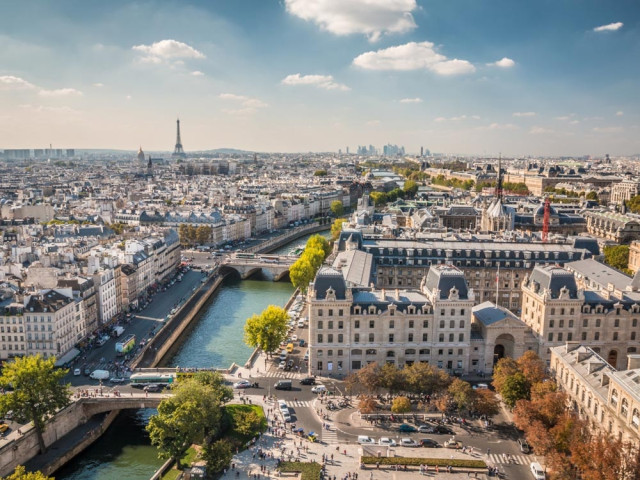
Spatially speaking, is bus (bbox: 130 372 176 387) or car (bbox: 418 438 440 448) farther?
bus (bbox: 130 372 176 387)

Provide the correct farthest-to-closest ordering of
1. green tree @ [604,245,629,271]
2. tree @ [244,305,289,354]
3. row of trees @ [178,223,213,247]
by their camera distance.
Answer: row of trees @ [178,223,213,247]
green tree @ [604,245,629,271]
tree @ [244,305,289,354]

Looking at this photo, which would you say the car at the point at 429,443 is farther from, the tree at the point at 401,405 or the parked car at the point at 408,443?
the tree at the point at 401,405

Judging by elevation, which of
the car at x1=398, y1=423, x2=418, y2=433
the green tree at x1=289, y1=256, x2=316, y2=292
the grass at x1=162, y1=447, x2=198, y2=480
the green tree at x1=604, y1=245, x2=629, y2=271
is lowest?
the grass at x1=162, y1=447, x2=198, y2=480

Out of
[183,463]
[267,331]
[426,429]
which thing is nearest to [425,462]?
[426,429]

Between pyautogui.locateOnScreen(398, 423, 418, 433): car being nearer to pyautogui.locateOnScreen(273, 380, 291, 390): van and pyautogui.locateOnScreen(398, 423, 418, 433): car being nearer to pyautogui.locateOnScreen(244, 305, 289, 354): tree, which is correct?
pyautogui.locateOnScreen(273, 380, 291, 390): van

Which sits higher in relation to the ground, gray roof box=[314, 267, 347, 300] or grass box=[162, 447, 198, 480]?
gray roof box=[314, 267, 347, 300]

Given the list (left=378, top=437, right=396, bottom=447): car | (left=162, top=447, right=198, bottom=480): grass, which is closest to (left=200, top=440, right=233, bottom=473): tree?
(left=162, top=447, right=198, bottom=480): grass

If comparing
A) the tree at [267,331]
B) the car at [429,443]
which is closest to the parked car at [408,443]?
the car at [429,443]
